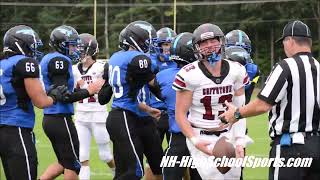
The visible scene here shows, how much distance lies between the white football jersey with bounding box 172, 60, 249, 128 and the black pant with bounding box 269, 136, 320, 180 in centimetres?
58

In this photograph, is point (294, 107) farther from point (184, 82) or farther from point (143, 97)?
point (143, 97)

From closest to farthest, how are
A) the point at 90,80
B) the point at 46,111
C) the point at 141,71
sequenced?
the point at 141,71 < the point at 46,111 < the point at 90,80

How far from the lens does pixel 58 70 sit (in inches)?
261

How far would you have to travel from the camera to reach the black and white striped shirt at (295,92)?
4941 mm

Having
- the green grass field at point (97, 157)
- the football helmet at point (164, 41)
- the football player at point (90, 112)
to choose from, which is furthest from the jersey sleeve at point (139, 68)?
the green grass field at point (97, 157)

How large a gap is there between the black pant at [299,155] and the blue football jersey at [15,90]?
225 centimetres

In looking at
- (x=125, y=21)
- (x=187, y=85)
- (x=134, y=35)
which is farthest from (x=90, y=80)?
(x=125, y=21)

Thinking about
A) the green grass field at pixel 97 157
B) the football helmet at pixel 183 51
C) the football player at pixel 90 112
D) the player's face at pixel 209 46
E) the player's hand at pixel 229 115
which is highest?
the player's face at pixel 209 46

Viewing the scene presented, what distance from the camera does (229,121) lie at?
4984 millimetres

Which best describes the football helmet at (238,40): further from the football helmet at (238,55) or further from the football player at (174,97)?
the football player at (174,97)

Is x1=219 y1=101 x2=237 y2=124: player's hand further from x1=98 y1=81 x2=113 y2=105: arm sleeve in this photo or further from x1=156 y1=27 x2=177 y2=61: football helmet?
x1=156 y1=27 x2=177 y2=61: football helmet

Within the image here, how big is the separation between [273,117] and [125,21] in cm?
3434

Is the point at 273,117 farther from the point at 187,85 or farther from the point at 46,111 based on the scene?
the point at 46,111

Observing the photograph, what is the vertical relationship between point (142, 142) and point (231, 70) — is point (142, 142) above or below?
below
